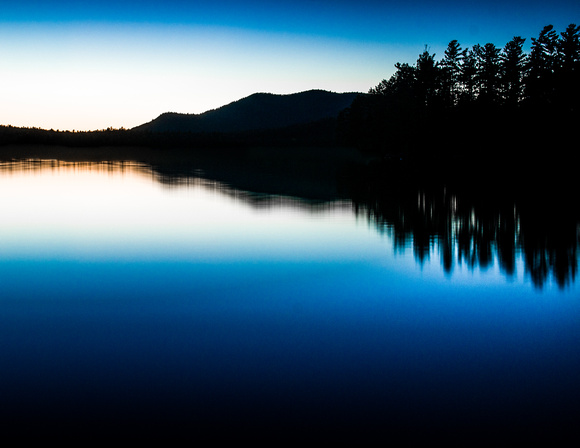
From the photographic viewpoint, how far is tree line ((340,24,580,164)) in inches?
2144

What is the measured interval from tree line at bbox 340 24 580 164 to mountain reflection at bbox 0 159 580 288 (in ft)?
91.2

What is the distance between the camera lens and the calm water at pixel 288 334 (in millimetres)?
5598

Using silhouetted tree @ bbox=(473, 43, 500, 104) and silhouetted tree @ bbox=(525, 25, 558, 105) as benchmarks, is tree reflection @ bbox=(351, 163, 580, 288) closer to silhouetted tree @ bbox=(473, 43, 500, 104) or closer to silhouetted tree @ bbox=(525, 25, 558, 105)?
silhouetted tree @ bbox=(525, 25, 558, 105)

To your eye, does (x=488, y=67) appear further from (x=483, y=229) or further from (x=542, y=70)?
(x=483, y=229)

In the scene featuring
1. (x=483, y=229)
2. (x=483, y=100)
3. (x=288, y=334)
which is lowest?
(x=288, y=334)

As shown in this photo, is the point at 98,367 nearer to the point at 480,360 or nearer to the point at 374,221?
the point at 480,360

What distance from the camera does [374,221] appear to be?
20.0 meters

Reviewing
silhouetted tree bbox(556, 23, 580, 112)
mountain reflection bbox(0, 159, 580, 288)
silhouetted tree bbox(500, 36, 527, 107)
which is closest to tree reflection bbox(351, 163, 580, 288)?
mountain reflection bbox(0, 159, 580, 288)

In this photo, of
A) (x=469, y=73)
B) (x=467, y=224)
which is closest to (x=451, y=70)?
(x=469, y=73)

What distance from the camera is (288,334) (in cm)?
805

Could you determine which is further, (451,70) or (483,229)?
(451,70)

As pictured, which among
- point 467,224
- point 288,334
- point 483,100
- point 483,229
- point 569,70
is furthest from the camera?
point 483,100

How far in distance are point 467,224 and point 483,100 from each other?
51.5 metres

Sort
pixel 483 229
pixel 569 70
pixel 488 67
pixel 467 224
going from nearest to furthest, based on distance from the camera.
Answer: pixel 483 229
pixel 467 224
pixel 569 70
pixel 488 67
